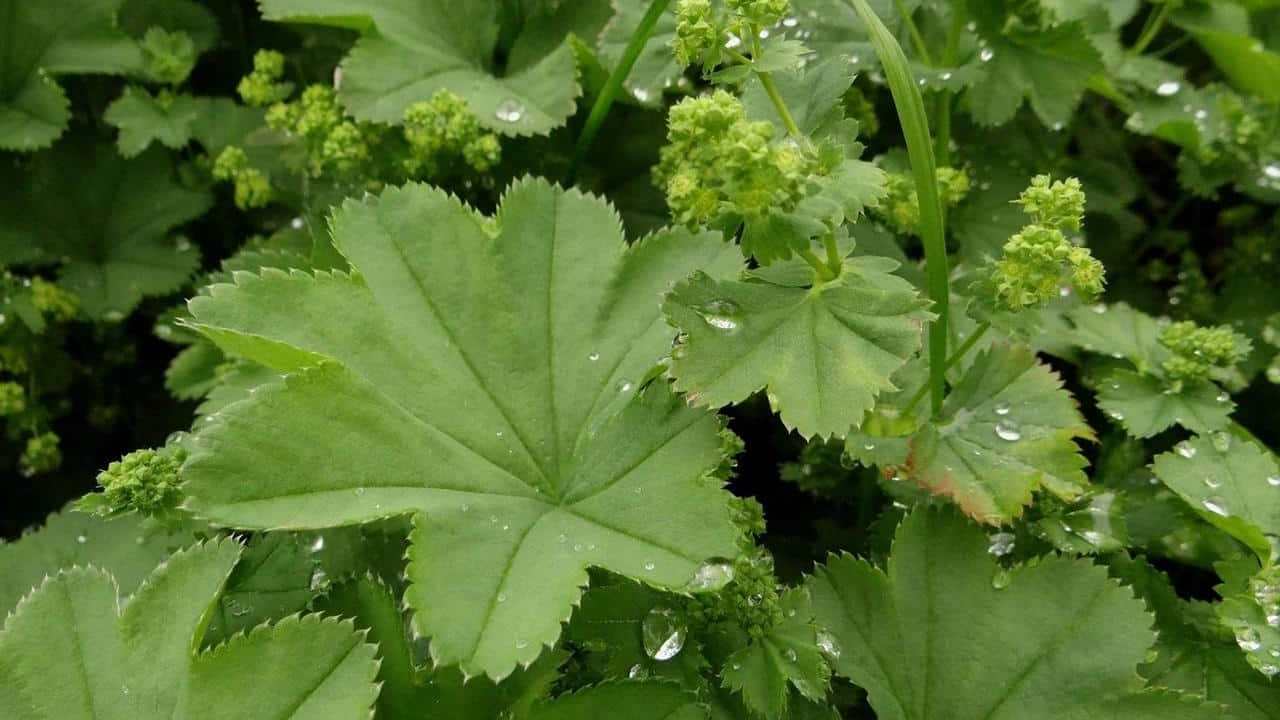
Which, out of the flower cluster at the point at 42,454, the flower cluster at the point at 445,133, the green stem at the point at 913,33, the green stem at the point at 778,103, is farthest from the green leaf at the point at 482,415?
the flower cluster at the point at 42,454

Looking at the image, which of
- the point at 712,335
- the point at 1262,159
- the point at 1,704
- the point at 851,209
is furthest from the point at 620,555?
the point at 1262,159

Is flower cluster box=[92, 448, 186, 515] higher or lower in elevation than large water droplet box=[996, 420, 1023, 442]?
higher

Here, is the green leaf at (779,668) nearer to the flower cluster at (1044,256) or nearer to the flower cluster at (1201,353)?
the flower cluster at (1044,256)

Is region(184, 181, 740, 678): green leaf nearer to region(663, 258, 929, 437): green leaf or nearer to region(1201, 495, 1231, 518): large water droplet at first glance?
region(663, 258, 929, 437): green leaf

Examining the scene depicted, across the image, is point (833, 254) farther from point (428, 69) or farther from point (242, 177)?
point (242, 177)

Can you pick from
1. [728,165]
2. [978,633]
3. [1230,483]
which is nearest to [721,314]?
[728,165]

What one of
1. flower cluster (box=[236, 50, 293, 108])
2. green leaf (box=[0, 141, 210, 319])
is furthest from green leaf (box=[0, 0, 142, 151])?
flower cluster (box=[236, 50, 293, 108])
